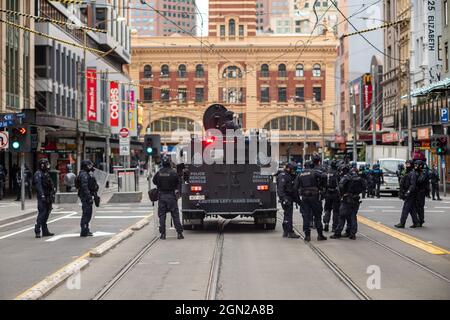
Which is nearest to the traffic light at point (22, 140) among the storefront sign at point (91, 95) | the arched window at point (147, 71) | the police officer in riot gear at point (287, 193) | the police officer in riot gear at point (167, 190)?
the police officer in riot gear at point (167, 190)

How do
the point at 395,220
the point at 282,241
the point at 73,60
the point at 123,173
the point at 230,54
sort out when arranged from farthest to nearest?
the point at 230,54 → the point at 73,60 → the point at 123,173 → the point at 395,220 → the point at 282,241

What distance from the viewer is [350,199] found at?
1795 cm

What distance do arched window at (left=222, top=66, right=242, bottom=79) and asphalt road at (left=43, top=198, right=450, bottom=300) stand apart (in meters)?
78.6

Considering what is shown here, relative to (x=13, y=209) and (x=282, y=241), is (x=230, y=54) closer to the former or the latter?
(x=13, y=209)

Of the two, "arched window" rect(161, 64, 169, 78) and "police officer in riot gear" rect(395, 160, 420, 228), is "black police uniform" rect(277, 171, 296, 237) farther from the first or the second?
"arched window" rect(161, 64, 169, 78)

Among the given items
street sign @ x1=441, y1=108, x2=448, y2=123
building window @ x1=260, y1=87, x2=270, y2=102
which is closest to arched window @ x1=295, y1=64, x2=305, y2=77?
building window @ x1=260, y1=87, x2=270, y2=102

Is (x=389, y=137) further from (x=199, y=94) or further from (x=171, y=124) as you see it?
(x=171, y=124)

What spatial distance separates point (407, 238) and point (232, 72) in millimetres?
80314

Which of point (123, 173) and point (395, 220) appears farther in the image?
point (123, 173)

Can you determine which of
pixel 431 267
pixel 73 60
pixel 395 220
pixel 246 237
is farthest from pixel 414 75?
pixel 431 267

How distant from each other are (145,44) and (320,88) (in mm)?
22345

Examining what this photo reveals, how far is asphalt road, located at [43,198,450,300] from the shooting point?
10562mm

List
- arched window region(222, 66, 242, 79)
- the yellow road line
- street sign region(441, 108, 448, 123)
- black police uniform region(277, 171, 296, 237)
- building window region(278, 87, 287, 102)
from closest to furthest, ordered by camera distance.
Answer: the yellow road line
black police uniform region(277, 171, 296, 237)
street sign region(441, 108, 448, 123)
arched window region(222, 66, 242, 79)
building window region(278, 87, 287, 102)
